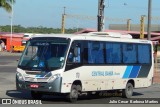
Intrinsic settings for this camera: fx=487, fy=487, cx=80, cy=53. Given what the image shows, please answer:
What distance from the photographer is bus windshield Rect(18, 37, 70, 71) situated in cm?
1733

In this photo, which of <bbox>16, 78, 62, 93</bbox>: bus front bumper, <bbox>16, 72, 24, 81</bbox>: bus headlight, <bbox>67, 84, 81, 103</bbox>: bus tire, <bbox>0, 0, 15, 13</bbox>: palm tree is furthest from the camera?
<bbox>0, 0, 15, 13</bbox>: palm tree

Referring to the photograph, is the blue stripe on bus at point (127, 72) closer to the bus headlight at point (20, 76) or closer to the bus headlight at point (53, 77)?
the bus headlight at point (53, 77)

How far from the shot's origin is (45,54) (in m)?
17.6

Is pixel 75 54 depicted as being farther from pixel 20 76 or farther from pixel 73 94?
pixel 20 76

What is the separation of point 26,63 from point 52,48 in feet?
3.66

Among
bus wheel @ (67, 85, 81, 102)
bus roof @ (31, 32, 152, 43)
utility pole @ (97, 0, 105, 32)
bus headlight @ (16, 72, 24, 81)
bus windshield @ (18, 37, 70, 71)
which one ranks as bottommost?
bus wheel @ (67, 85, 81, 102)

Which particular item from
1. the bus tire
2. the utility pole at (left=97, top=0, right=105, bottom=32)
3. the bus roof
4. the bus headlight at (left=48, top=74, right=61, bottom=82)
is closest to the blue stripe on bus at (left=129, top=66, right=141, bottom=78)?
the bus roof

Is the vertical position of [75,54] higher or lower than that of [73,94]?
higher

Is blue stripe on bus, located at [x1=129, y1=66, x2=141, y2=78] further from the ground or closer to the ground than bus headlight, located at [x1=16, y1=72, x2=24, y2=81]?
closer to the ground

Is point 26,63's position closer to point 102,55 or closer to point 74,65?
point 74,65

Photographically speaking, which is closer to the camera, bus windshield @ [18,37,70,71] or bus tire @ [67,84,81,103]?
bus windshield @ [18,37,70,71]

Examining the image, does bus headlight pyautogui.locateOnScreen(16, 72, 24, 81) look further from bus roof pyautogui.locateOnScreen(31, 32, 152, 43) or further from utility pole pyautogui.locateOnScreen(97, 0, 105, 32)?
utility pole pyautogui.locateOnScreen(97, 0, 105, 32)

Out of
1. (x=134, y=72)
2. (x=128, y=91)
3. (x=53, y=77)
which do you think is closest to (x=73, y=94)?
(x=53, y=77)

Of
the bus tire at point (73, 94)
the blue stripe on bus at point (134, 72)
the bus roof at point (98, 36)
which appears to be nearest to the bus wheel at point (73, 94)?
the bus tire at point (73, 94)
